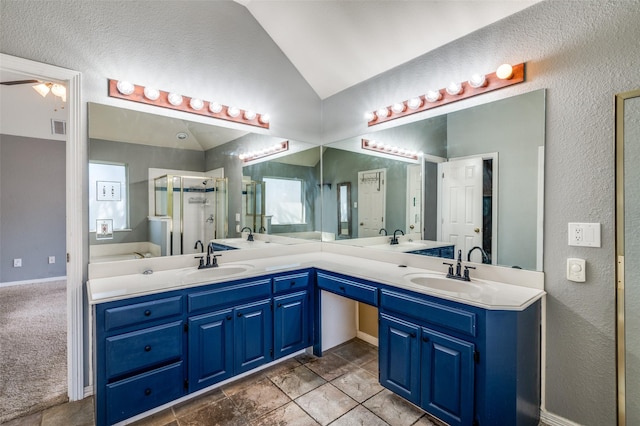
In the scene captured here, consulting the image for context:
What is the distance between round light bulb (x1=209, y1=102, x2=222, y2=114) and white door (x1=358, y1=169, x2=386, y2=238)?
136 centimetres

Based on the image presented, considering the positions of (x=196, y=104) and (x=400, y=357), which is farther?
(x=196, y=104)

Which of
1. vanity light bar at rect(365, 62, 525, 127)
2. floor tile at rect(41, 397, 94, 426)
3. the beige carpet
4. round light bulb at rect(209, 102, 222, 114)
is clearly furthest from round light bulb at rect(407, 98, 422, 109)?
the beige carpet

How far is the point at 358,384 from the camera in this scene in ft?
6.87

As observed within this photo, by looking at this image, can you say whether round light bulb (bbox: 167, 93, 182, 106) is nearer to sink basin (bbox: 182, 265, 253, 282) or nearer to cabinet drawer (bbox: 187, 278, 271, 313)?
sink basin (bbox: 182, 265, 253, 282)

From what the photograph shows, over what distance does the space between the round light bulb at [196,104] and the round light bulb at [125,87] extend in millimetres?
400

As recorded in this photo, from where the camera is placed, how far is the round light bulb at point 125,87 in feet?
6.56

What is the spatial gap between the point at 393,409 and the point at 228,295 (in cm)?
126

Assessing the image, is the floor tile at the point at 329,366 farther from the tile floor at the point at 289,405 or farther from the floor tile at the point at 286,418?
the floor tile at the point at 286,418

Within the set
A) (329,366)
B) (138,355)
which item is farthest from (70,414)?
(329,366)

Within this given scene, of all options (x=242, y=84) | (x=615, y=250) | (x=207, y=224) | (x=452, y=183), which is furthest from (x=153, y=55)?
(x=615, y=250)

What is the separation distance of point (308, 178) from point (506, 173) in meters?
1.84

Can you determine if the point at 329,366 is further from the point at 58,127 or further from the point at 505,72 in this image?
the point at 58,127

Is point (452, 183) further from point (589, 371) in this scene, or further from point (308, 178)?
point (308, 178)

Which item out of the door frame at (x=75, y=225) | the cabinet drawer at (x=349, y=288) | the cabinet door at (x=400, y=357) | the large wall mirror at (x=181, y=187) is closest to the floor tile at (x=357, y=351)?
the cabinet door at (x=400, y=357)
